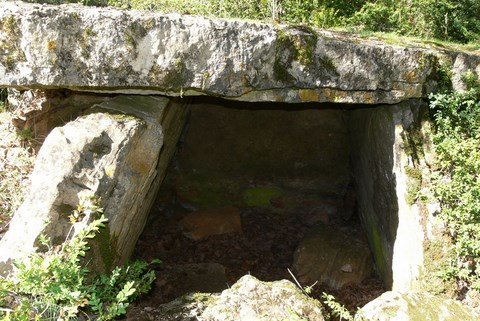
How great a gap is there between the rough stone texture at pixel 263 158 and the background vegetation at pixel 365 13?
1.16 metres

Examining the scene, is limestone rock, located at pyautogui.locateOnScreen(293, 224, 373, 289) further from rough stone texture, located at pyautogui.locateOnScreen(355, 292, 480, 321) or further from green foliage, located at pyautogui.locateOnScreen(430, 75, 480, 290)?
rough stone texture, located at pyautogui.locateOnScreen(355, 292, 480, 321)

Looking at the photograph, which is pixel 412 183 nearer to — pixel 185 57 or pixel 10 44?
pixel 185 57

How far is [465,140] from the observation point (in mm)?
3645

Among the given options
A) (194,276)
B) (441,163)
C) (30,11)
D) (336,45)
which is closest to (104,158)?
(30,11)

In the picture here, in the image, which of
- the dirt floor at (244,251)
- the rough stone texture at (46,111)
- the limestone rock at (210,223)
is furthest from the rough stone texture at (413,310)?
the limestone rock at (210,223)

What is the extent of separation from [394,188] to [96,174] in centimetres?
247

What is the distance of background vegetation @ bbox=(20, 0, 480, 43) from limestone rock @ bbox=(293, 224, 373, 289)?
2463 millimetres

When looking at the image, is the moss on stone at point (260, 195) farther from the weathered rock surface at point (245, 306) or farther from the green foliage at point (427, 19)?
the weathered rock surface at point (245, 306)

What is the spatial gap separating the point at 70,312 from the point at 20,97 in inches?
104

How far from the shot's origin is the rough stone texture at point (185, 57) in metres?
3.18

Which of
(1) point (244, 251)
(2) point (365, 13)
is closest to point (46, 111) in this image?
(1) point (244, 251)

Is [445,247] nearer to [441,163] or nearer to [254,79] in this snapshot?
[441,163]

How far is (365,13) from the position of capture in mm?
5867

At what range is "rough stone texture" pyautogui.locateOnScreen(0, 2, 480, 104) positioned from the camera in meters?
3.18
